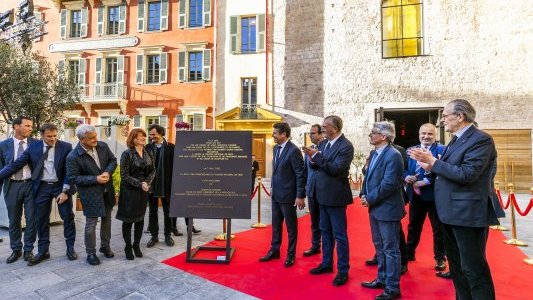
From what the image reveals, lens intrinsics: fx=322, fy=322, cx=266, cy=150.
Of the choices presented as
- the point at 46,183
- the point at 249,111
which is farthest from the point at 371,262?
the point at 249,111

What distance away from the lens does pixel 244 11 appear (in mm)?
16016

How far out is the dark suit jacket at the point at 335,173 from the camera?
3.47m

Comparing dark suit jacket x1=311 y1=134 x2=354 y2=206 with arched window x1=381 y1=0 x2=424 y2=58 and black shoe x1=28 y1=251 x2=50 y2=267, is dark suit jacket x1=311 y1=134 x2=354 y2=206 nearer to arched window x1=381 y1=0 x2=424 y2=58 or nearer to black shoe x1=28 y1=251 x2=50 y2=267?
black shoe x1=28 y1=251 x2=50 y2=267

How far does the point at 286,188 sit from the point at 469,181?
2.19 meters

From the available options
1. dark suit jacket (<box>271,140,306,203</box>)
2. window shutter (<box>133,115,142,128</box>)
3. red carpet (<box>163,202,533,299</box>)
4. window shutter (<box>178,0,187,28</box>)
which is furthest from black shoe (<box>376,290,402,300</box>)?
window shutter (<box>178,0,187,28</box>)

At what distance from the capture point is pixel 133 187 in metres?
4.14

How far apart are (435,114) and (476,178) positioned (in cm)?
1262

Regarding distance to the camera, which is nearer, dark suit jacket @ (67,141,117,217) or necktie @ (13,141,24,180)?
dark suit jacket @ (67,141,117,217)

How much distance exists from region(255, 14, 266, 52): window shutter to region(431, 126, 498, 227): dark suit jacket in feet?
46.4

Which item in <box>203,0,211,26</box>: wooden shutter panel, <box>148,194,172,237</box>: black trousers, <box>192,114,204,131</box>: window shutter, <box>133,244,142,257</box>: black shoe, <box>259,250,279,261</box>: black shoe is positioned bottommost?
<box>259,250,279,261</box>: black shoe

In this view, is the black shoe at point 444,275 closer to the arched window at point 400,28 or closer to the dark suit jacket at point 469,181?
the dark suit jacket at point 469,181

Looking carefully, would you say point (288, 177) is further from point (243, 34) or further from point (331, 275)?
point (243, 34)

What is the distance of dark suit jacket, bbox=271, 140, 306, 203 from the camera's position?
4.07 metres

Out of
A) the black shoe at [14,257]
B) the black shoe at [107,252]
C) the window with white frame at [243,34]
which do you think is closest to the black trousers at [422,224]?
the black shoe at [107,252]
